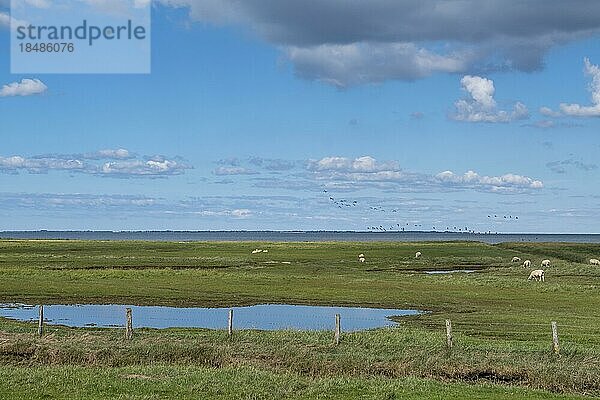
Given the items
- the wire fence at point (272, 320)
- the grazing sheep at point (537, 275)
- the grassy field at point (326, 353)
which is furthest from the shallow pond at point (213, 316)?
the grazing sheep at point (537, 275)

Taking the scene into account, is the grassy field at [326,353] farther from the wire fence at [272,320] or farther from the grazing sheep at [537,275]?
the grazing sheep at [537,275]

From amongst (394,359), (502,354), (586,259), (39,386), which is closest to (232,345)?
(394,359)

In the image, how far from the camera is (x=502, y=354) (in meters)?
29.0

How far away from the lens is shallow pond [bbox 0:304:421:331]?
43.7m

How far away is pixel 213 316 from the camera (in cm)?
4838

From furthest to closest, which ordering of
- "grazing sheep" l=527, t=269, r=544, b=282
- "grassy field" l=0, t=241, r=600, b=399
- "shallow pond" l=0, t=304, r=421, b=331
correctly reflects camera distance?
1. "grazing sheep" l=527, t=269, r=544, b=282
2. "shallow pond" l=0, t=304, r=421, b=331
3. "grassy field" l=0, t=241, r=600, b=399

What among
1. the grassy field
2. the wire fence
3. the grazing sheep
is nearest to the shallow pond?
the wire fence

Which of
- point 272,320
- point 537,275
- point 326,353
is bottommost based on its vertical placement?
point 272,320

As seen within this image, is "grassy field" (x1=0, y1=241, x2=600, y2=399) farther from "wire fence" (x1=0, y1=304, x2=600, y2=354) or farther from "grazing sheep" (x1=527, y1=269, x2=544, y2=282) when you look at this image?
"grazing sheep" (x1=527, y1=269, x2=544, y2=282)

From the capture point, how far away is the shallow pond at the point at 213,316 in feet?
143

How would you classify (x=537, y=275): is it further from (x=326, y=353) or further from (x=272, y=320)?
(x=326, y=353)

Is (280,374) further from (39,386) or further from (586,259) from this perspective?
(586,259)

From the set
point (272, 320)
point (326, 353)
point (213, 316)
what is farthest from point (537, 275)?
point (326, 353)

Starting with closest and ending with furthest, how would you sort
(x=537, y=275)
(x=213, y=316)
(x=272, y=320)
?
(x=272, y=320), (x=213, y=316), (x=537, y=275)
